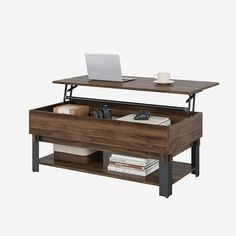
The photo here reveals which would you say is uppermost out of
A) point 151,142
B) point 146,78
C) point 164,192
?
point 146,78

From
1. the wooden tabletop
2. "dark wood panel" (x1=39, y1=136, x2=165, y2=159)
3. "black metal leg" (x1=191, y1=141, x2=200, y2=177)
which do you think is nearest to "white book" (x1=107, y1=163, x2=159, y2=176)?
"dark wood panel" (x1=39, y1=136, x2=165, y2=159)

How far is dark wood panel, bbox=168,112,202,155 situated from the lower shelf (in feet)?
0.90

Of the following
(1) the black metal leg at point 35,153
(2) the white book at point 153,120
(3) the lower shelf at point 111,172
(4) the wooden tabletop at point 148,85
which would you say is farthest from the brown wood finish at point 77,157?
(4) the wooden tabletop at point 148,85

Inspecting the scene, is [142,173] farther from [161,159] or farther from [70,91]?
[70,91]

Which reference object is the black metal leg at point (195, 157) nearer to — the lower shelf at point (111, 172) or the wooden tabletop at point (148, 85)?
the lower shelf at point (111, 172)

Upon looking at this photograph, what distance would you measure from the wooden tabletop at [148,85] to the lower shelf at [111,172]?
2.56 ft

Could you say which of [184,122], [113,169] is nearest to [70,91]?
[113,169]

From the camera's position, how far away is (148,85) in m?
5.43

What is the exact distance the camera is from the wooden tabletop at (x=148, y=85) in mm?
5191

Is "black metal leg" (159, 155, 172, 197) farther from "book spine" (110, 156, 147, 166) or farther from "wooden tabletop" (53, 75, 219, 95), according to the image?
"wooden tabletop" (53, 75, 219, 95)

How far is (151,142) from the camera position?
503 centimetres

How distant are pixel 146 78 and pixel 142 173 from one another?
1.07m

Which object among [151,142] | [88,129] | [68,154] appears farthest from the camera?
[68,154]

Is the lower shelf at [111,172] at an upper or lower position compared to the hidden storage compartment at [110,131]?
lower
